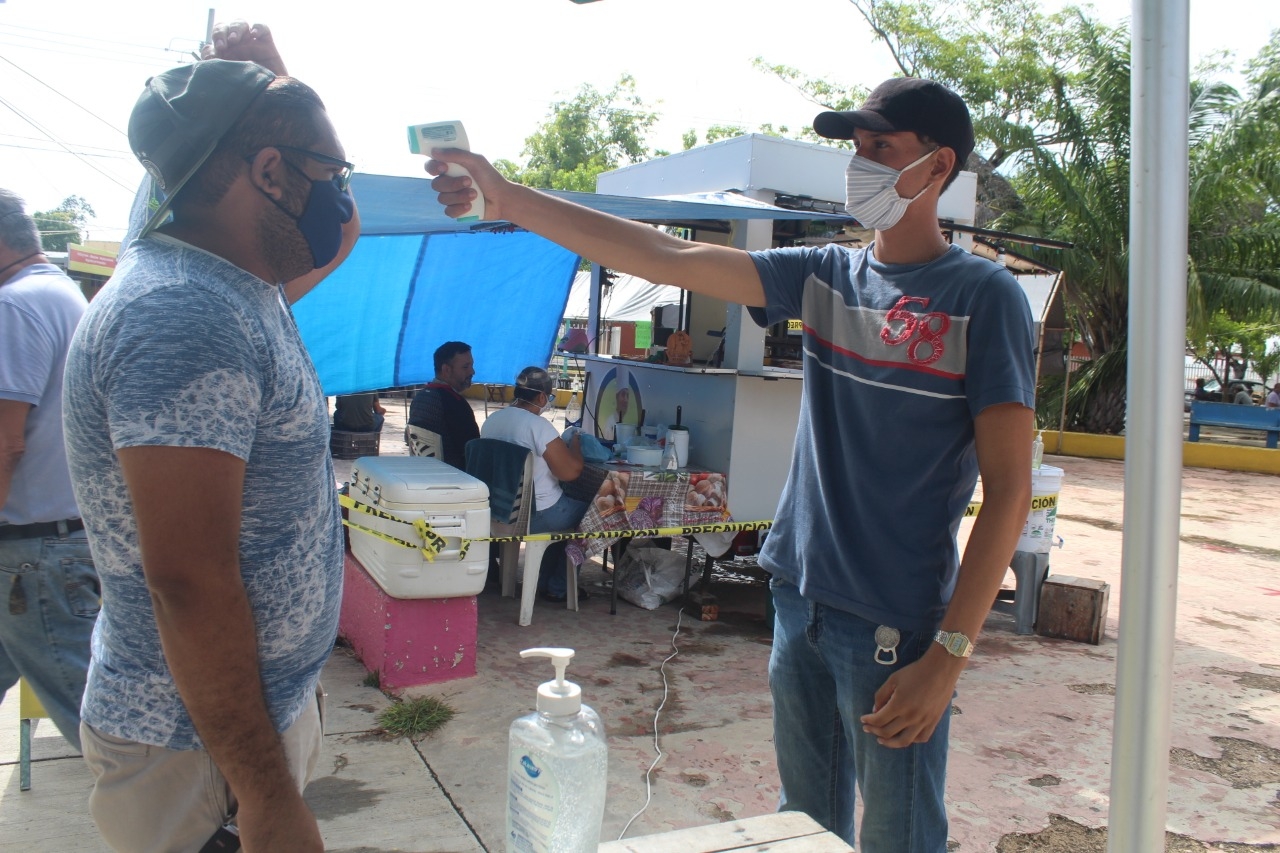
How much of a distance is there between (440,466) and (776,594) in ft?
11.4

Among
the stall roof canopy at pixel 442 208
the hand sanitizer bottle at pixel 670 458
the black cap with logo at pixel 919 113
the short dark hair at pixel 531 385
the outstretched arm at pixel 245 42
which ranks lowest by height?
the hand sanitizer bottle at pixel 670 458

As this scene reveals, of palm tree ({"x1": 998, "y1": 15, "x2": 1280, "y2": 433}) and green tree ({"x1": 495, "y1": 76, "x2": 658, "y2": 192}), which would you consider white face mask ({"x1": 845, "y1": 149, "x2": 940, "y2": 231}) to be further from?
green tree ({"x1": 495, "y1": 76, "x2": 658, "y2": 192})

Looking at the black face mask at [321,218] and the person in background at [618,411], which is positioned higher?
the black face mask at [321,218]

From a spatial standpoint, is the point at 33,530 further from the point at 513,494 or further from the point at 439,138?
the point at 513,494

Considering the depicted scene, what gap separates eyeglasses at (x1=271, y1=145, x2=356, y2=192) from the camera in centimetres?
146

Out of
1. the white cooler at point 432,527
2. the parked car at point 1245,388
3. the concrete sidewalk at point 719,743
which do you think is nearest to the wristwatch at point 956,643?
the concrete sidewalk at point 719,743

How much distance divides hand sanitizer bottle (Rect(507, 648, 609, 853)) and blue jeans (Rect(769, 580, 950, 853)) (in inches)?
24.1

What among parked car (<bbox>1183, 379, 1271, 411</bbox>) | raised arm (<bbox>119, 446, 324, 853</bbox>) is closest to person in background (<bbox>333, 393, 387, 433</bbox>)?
raised arm (<bbox>119, 446, 324, 853</bbox>)

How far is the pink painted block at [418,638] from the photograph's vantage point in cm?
455

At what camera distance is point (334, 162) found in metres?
1.52

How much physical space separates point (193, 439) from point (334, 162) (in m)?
0.56

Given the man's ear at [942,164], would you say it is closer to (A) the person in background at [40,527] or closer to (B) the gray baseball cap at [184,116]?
(B) the gray baseball cap at [184,116]

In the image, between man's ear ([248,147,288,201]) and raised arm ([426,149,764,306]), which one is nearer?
man's ear ([248,147,288,201])

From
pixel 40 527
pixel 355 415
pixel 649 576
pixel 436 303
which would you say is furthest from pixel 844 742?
pixel 355 415
